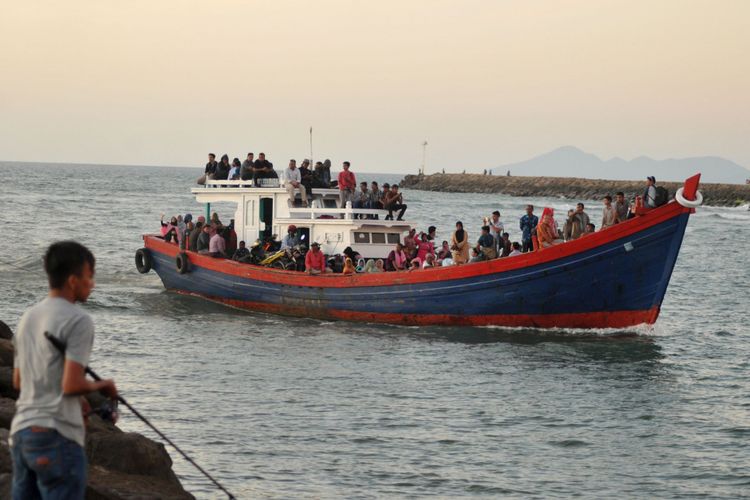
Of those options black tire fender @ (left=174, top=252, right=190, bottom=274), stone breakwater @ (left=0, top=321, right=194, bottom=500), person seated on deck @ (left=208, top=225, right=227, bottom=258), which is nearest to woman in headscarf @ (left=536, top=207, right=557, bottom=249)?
person seated on deck @ (left=208, top=225, right=227, bottom=258)

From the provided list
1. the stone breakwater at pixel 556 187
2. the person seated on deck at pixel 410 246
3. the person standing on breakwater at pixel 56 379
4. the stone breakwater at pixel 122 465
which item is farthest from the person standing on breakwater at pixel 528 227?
the stone breakwater at pixel 556 187

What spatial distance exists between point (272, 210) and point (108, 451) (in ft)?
61.5

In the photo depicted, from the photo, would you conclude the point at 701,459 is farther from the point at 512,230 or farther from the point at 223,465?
the point at 512,230

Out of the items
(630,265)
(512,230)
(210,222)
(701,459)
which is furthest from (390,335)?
(512,230)

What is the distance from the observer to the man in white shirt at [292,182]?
2666 centimetres

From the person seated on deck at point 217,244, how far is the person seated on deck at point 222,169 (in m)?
2.16

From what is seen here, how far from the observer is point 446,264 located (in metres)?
24.1

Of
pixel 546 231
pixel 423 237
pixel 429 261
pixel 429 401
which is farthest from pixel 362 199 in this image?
pixel 429 401

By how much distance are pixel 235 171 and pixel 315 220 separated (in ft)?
13.1

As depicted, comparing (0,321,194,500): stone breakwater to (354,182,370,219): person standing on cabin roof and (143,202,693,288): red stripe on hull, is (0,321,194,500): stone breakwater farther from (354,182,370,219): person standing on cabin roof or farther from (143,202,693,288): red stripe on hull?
(354,182,370,219): person standing on cabin roof

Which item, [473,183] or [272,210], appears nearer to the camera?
[272,210]

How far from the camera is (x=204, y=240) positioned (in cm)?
2803

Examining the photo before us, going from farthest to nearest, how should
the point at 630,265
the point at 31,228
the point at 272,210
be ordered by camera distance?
the point at 31,228 < the point at 272,210 < the point at 630,265

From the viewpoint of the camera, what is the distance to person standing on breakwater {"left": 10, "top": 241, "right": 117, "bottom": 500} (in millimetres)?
5617
